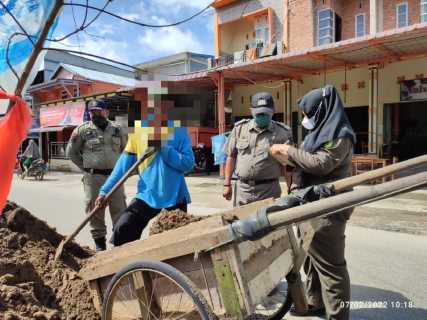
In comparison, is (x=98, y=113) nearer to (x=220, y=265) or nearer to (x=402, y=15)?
(x=220, y=265)

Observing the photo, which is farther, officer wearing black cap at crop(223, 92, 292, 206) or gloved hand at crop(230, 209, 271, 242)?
officer wearing black cap at crop(223, 92, 292, 206)

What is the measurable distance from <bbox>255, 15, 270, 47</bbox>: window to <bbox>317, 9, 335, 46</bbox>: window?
7.84 feet

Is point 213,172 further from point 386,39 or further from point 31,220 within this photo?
point 31,220

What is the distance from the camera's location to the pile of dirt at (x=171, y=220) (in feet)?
10.5

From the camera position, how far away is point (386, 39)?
9.50 m

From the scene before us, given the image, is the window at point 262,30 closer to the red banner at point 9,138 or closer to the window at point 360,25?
the window at point 360,25

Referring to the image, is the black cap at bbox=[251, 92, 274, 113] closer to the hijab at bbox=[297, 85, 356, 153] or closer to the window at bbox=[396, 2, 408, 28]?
the hijab at bbox=[297, 85, 356, 153]

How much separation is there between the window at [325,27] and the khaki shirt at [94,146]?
12187 millimetres

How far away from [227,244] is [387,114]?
13028mm

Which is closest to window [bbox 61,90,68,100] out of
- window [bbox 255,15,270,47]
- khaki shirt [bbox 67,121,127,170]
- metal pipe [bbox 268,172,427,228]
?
window [bbox 255,15,270,47]

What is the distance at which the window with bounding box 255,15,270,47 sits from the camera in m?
16.8

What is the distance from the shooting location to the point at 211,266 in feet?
6.44

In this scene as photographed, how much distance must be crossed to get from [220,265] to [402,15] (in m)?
14.2

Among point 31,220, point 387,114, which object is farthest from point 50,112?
point 31,220
